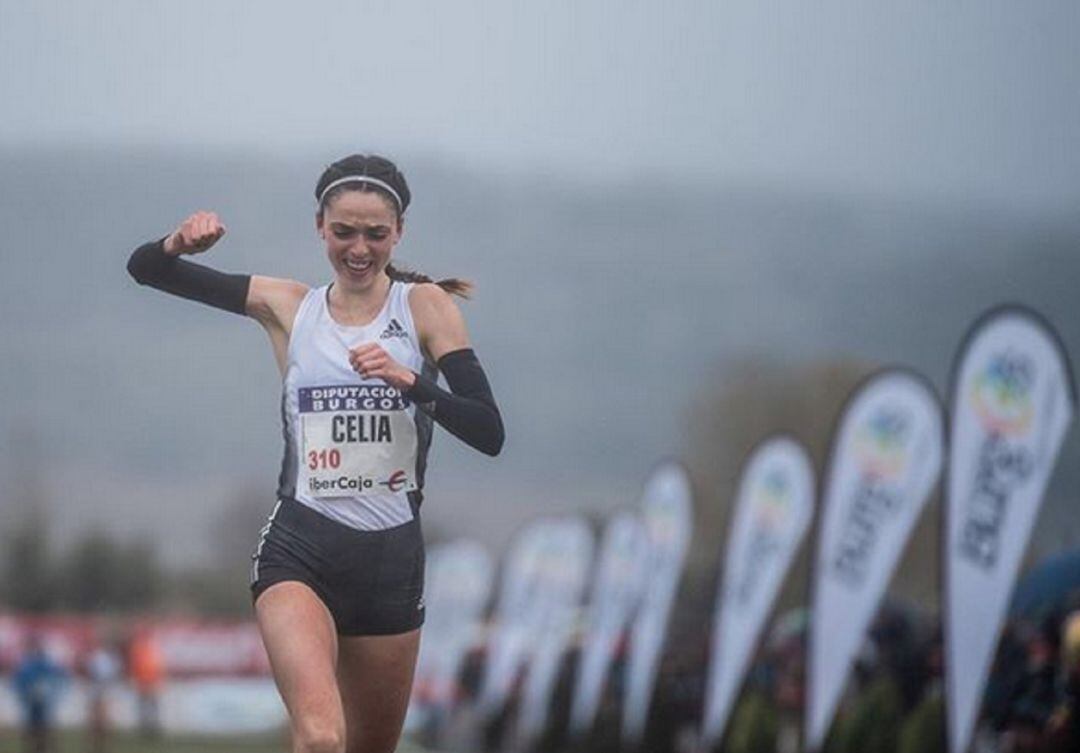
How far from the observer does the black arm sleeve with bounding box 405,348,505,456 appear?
6055 mm

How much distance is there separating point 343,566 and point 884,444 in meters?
6.32

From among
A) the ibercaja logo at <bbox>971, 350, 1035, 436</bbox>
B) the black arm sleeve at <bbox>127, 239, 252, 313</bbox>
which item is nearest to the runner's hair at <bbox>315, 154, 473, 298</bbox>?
the black arm sleeve at <bbox>127, 239, 252, 313</bbox>

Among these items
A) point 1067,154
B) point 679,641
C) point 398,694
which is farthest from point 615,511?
point 398,694

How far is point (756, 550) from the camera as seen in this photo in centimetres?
1224

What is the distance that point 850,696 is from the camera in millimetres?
12180

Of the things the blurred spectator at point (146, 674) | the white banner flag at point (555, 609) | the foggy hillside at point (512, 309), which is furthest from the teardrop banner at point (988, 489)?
the blurred spectator at point (146, 674)

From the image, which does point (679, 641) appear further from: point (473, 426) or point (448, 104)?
point (473, 426)

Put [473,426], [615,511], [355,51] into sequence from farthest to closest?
1. [615,511]
2. [355,51]
3. [473,426]

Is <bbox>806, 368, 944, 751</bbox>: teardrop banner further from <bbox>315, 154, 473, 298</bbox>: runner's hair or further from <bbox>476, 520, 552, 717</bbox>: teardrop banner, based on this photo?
<bbox>315, 154, 473, 298</bbox>: runner's hair

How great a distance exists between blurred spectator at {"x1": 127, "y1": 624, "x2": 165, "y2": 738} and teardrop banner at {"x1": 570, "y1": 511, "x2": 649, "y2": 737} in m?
1.91

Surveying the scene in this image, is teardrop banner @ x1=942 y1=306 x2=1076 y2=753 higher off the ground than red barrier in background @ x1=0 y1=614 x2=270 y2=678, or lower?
higher

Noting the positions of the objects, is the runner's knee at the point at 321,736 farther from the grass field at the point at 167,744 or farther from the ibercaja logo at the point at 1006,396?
the ibercaja logo at the point at 1006,396

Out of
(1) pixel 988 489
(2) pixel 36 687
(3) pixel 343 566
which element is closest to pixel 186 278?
(3) pixel 343 566

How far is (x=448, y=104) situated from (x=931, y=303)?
8.19 feet
